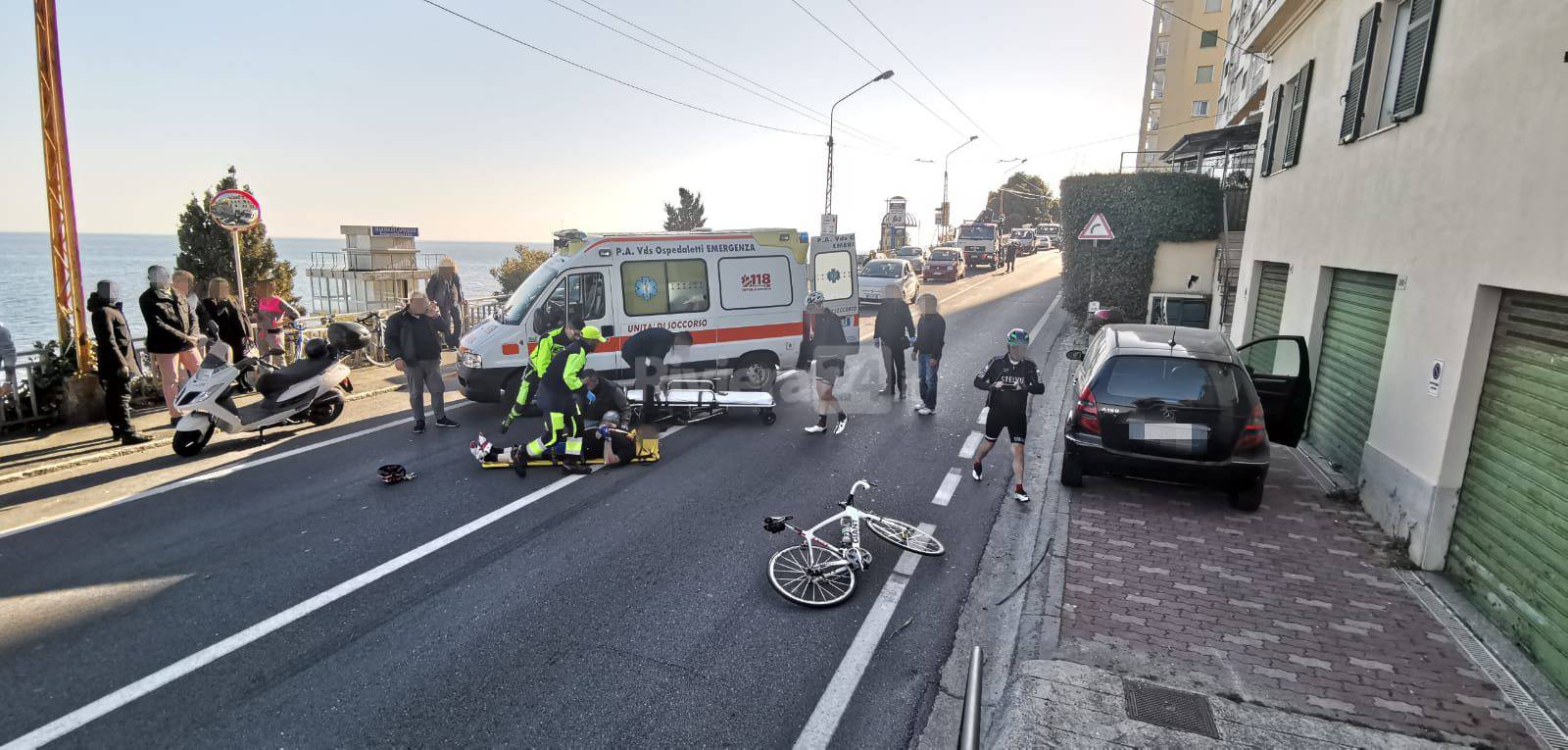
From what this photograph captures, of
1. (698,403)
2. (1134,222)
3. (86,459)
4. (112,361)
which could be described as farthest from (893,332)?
(1134,222)

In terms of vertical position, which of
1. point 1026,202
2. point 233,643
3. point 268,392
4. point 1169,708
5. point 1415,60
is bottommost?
point 233,643

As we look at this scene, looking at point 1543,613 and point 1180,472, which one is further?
point 1180,472

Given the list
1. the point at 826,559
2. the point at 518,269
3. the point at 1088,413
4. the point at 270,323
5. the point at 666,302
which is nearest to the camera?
the point at 826,559

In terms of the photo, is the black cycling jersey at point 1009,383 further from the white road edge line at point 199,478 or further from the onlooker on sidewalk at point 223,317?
the onlooker on sidewalk at point 223,317

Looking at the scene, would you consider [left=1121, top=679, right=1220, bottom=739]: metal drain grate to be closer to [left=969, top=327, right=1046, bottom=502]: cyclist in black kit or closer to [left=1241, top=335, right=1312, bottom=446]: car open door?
[left=969, top=327, right=1046, bottom=502]: cyclist in black kit

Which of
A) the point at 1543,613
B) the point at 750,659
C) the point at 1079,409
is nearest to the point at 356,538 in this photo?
the point at 750,659

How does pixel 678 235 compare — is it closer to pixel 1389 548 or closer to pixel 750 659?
pixel 750 659

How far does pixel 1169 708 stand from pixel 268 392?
993 cm

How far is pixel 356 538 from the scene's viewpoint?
5938 mm

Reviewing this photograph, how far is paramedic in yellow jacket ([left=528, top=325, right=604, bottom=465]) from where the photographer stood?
7617 mm

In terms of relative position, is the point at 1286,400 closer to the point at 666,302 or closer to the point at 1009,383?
the point at 1009,383

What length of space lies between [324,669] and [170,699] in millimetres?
719

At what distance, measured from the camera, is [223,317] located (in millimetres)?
9812

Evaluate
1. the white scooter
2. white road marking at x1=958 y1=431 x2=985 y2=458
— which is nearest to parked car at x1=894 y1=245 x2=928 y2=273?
white road marking at x1=958 y1=431 x2=985 y2=458
